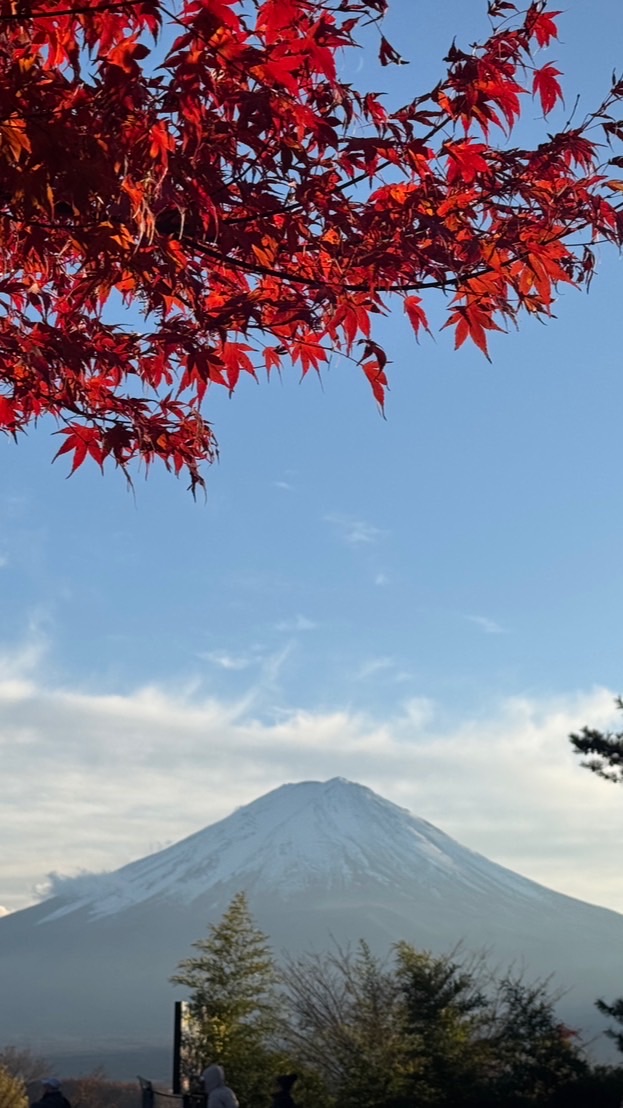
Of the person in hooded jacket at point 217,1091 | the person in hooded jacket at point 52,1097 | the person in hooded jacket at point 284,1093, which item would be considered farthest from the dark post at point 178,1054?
the person in hooded jacket at point 217,1091

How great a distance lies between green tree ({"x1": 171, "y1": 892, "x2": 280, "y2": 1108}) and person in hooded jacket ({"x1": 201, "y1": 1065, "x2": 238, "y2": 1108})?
1708 centimetres

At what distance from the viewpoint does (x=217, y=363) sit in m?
4.38


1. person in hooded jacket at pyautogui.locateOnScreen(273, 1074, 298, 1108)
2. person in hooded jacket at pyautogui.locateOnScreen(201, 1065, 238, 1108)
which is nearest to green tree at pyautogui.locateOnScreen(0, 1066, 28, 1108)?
person in hooded jacket at pyautogui.locateOnScreen(273, 1074, 298, 1108)

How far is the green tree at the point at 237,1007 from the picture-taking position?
30125mm

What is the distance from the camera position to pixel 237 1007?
35.8 metres

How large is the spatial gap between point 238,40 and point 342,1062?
2667 cm

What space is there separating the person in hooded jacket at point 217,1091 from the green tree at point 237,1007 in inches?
672

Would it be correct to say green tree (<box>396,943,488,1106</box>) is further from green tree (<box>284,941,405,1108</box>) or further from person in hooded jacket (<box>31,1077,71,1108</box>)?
person in hooded jacket (<box>31,1077,71,1108</box>)

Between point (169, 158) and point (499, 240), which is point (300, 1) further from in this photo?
point (499, 240)

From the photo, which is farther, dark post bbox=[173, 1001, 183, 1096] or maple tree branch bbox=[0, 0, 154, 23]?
dark post bbox=[173, 1001, 183, 1096]

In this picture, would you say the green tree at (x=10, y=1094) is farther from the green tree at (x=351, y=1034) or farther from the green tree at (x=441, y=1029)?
the green tree at (x=441, y=1029)

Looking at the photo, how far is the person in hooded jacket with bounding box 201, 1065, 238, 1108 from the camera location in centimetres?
953

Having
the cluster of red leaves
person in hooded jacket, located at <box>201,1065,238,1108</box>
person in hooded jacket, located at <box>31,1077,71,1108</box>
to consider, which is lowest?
person in hooded jacket, located at <box>31,1077,71,1108</box>

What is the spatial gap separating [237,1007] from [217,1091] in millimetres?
27652
